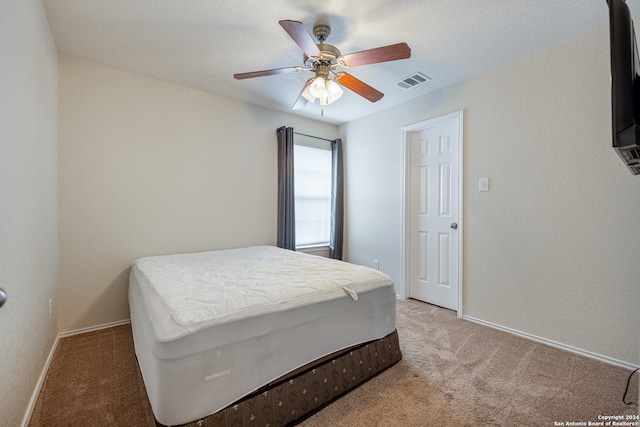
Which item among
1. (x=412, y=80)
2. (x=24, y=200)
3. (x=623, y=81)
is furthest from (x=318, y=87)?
(x=24, y=200)

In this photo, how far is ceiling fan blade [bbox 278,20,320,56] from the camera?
1521 mm

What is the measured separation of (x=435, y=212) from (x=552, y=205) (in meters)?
1.09

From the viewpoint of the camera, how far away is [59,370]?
187cm

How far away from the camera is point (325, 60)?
1.99 m

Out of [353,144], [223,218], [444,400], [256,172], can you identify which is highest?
[353,144]

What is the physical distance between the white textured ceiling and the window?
52.4 inches

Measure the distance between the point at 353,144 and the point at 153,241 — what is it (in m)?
2.80

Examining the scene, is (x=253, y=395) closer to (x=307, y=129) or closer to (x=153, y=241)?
(x=153, y=241)

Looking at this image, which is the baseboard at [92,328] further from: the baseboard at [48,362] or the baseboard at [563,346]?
the baseboard at [563,346]

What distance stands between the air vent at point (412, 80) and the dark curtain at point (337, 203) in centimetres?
136

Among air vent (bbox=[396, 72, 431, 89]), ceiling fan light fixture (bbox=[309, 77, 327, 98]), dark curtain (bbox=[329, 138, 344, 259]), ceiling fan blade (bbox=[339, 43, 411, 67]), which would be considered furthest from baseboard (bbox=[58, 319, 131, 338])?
air vent (bbox=[396, 72, 431, 89])

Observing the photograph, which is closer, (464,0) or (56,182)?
(464,0)

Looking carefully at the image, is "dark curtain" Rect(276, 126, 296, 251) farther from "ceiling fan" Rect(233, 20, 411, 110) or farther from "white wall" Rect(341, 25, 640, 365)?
"white wall" Rect(341, 25, 640, 365)

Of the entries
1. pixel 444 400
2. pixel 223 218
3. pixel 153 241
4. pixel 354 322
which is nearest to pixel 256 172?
pixel 223 218
